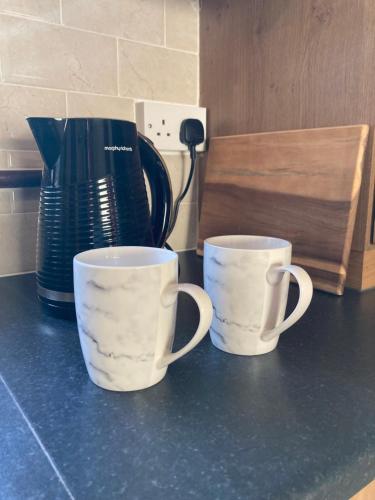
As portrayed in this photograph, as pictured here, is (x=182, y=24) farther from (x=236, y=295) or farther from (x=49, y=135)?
(x=236, y=295)

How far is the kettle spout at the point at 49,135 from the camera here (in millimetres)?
472

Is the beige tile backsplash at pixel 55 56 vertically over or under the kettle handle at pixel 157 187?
over

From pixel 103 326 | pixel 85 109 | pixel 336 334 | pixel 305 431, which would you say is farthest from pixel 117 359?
pixel 85 109

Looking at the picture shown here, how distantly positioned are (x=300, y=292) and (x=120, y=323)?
0.50 ft

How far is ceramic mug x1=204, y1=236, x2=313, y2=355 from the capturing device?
389 mm

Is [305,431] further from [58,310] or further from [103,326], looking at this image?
[58,310]

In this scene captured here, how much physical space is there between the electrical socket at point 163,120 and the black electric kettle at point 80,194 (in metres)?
0.27

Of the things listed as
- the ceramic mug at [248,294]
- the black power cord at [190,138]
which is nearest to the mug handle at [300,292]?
the ceramic mug at [248,294]

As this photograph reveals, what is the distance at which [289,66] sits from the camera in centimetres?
68

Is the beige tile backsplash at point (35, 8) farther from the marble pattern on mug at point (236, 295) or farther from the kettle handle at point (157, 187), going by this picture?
the marble pattern on mug at point (236, 295)

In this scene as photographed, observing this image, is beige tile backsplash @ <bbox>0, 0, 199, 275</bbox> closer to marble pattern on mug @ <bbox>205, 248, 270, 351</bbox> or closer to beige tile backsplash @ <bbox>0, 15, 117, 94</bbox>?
beige tile backsplash @ <bbox>0, 15, 117, 94</bbox>

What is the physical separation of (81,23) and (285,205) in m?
0.44

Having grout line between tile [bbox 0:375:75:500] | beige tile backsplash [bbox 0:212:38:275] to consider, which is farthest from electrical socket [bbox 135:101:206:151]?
grout line between tile [bbox 0:375:75:500]

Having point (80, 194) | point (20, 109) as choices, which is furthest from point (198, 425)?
point (20, 109)
